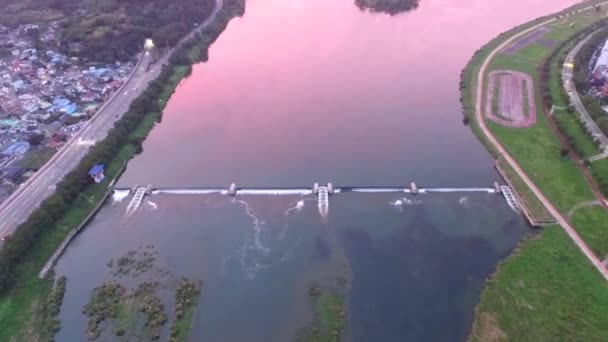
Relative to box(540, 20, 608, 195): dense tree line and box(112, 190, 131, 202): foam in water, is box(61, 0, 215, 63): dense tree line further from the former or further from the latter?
box(540, 20, 608, 195): dense tree line

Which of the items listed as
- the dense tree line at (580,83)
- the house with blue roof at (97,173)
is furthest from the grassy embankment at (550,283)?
the house with blue roof at (97,173)

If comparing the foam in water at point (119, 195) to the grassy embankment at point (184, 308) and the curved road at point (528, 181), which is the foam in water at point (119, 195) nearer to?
the grassy embankment at point (184, 308)

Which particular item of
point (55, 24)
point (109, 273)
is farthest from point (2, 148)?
point (55, 24)

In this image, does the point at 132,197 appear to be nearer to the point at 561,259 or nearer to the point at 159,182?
the point at 159,182

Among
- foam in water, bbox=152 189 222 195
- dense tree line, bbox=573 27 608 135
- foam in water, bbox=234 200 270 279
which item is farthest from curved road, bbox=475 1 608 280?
foam in water, bbox=152 189 222 195

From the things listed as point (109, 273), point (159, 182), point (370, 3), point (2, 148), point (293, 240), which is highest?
point (370, 3)

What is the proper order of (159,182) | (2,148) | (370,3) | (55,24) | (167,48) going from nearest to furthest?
(159,182)
(2,148)
(167,48)
(55,24)
(370,3)

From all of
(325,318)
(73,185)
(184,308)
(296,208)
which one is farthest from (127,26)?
(325,318)
